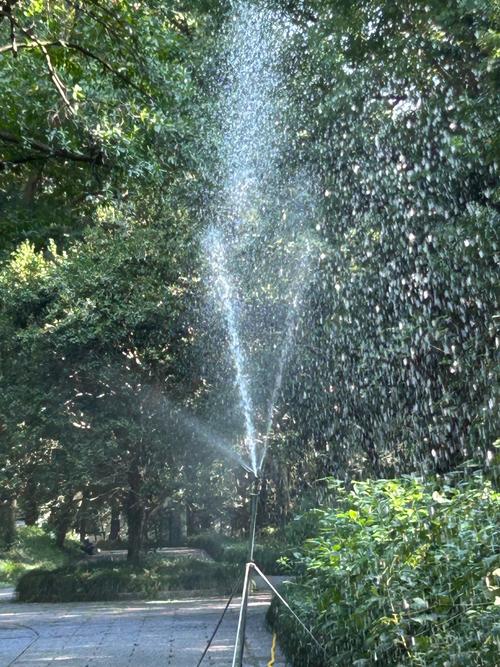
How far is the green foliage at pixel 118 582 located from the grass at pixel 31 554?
9.20 m

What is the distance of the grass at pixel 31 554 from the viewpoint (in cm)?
2895

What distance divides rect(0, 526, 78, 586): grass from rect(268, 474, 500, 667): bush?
23502mm

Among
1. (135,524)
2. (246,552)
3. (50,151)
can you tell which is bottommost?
(246,552)

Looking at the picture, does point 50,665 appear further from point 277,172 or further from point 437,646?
point 277,172

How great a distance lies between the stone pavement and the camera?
915cm

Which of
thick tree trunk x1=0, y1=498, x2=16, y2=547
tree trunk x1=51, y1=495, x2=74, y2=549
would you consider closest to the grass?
thick tree trunk x1=0, y1=498, x2=16, y2=547

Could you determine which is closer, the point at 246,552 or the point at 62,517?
the point at 246,552

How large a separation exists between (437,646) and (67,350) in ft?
43.0

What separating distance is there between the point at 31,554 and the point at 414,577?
30.2m

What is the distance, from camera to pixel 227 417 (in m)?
16.7

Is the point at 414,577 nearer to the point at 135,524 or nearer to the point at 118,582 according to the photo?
the point at 118,582

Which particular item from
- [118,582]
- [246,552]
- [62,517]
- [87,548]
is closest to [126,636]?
[118,582]

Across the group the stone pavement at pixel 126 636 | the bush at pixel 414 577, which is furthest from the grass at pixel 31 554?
the bush at pixel 414 577

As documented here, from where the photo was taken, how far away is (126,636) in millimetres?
11172
